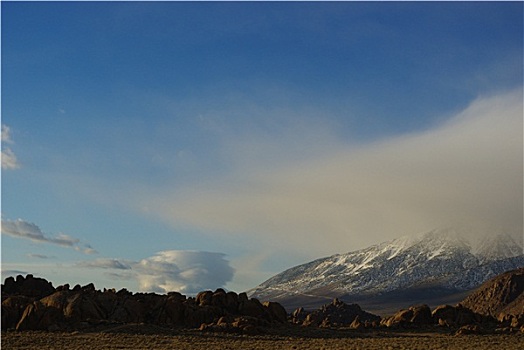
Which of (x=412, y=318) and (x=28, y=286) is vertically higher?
(x=28, y=286)

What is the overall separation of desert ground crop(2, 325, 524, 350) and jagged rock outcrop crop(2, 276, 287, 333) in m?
3.97

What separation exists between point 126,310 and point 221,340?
21.4 m

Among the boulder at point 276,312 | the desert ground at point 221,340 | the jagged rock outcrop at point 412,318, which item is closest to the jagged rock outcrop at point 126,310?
the boulder at point 276,312

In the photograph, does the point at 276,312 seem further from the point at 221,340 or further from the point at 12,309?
the point at 12,309

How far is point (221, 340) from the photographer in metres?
62.1

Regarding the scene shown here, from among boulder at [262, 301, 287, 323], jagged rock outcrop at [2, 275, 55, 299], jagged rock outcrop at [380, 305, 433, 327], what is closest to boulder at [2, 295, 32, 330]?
jagged rock outcrop at [2, 275, 55, 299]

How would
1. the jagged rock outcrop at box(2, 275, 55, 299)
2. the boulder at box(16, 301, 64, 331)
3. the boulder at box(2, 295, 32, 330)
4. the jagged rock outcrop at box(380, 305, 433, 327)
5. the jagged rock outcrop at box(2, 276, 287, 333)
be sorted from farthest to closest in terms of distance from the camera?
1. the jagged rock outcrop at box(2, 275, 55, 299)
2. the jagged rock outcrop at box(380, 305, 433, 327)
3. the jagged rock outcrop at box(2, 276, 287, 333)
4. the boulder at box(2, 295, 32, 330)
5. the boulder at box(16, 301, 64, 331)

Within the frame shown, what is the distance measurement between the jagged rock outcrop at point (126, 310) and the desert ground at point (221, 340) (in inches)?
156

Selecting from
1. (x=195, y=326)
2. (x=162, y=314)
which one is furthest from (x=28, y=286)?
(x=195, y=326)

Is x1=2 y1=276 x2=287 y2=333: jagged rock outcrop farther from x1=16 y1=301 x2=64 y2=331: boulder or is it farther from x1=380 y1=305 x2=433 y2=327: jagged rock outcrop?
x1=380 y1=305 x2=433 y2=327: jagged rock outcrop

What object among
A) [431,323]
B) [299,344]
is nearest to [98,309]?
[299,344]

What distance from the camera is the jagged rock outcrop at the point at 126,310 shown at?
70062mm

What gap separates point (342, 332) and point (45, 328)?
37152 mm

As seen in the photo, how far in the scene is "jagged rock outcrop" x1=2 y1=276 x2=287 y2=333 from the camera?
70.1m
